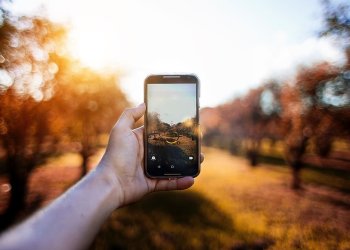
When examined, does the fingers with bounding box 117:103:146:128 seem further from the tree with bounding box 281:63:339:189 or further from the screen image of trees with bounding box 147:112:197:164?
the tree with bounding box 281:63:339:189

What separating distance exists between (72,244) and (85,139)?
25.5 metres

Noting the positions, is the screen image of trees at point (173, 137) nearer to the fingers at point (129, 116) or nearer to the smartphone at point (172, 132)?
the smartphone at point (172, 132)

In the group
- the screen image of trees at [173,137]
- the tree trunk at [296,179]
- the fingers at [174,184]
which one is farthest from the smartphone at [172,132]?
the tree trunk at [296,179]

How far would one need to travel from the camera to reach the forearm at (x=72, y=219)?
2.41 m

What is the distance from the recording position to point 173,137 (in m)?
5.07

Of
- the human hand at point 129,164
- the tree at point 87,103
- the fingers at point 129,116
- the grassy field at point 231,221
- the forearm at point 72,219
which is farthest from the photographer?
the tree at point 87,103

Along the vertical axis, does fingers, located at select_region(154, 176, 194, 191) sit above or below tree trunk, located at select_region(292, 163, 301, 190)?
above

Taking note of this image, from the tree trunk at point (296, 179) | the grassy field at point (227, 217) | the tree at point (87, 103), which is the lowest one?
the tree trunk at point (296, 179)

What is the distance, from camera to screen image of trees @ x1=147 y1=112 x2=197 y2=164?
5.04 meters

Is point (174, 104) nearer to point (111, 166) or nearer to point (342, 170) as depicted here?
point (111, 166)

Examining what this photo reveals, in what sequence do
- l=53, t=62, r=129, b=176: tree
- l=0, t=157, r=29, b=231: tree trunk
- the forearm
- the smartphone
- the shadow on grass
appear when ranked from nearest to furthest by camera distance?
the forearm < the smartphone < the shadow on grass < l=0, t=157, r=29, b=231: tree trunk < l=53, t=62, r=129, b=176: tree

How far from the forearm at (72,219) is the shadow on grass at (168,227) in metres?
7.32

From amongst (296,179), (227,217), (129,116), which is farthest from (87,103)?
(129,116)

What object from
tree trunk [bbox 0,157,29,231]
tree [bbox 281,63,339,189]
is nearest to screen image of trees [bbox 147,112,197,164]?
tree [bbox 281,63,339,189]
